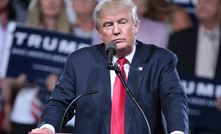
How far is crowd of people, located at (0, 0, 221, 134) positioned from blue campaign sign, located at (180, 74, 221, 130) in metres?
0.07

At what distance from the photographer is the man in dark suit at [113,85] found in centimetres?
181

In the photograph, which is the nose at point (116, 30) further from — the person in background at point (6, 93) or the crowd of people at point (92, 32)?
the person in background at point (6, 93)

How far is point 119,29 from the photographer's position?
6.22 ft

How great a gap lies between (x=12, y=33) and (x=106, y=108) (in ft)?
9.64

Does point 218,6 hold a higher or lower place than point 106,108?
higher

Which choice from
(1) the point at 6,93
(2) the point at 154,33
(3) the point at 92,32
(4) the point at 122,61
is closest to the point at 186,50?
(2) the point at 154,33

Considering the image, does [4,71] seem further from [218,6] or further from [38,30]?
[218,6]

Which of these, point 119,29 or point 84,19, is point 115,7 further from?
point 84,19

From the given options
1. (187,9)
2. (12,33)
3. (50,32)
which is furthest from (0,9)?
(187,9)

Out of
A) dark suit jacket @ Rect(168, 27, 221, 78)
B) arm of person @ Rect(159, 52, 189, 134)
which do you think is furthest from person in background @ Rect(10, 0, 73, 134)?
arm of person @ Rect(159, 52, 189, 134)

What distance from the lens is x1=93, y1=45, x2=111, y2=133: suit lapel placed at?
6.03ft

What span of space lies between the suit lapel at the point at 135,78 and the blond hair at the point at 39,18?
8.16 feet

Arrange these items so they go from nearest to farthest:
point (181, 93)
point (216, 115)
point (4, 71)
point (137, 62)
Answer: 1. point (181, 93)
2. point (137, 62)
3. point (216, 115)
4. point (4, 71)

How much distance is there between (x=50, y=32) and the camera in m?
4.36
